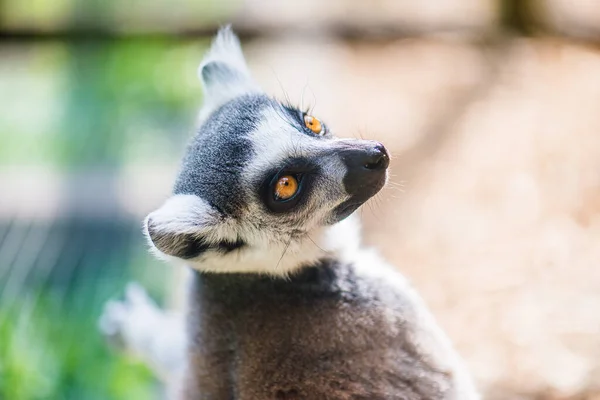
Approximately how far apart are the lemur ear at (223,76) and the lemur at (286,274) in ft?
→ 0.16

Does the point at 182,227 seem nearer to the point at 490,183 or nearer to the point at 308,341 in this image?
the point at 308,341

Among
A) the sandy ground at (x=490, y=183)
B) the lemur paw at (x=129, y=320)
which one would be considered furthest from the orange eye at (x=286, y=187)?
the lemur paw at (x=129, y=320)

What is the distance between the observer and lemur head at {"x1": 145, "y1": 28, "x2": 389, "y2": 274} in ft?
7.47

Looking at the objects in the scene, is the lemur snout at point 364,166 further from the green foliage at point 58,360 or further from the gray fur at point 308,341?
the green foliage at point 58,360

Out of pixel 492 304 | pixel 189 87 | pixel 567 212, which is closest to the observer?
pixel 492 304

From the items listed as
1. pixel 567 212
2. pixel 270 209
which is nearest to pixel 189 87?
pixel 567 212

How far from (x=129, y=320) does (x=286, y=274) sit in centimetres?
137

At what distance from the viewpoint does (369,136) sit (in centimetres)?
484

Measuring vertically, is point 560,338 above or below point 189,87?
below

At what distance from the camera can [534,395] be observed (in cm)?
314

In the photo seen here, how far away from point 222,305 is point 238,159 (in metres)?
0.62

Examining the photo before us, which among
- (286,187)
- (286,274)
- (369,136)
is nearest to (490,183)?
(369,136)

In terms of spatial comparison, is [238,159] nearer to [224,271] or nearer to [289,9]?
[224,271]

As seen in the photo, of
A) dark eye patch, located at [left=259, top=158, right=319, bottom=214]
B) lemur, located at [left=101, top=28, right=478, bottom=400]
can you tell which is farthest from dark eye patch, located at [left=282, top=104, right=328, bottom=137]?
dark eye patch, located at [left=259, top=158, right=319, bottom=214]
